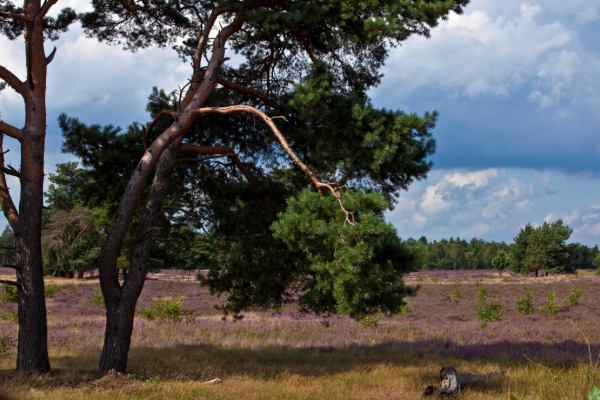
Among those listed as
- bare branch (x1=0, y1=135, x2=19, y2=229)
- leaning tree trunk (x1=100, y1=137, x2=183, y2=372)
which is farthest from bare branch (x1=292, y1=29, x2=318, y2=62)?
bare branch (x1=0, y1=135, x2=19, y2=229)

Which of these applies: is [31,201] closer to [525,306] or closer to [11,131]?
[11,131]

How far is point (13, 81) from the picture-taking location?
902 centimetres

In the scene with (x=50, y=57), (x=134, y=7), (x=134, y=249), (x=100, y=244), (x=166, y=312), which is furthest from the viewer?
(x=100, y=244)

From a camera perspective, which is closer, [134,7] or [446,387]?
[446,387]

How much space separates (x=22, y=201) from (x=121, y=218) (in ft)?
6.23

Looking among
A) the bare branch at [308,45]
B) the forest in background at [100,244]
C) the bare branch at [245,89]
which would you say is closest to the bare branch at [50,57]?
the bare branch at [245,89]

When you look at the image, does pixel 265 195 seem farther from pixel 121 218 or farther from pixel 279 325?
pixel 279 325

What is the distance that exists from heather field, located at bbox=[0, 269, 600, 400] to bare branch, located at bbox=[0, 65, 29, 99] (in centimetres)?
553

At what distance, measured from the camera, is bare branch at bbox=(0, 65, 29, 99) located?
8973 mm

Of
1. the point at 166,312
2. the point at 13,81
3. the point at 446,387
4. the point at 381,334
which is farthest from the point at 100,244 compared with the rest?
the point at 446,387

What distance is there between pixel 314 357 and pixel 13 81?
374 inches

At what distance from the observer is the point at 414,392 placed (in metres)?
7.81

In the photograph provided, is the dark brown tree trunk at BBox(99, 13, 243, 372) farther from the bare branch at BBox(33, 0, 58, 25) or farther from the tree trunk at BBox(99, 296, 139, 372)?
the bare branch at BBox(33, 0, 58, 25)

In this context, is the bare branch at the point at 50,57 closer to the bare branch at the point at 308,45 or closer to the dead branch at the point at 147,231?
the dead branch at the point at 147,231
